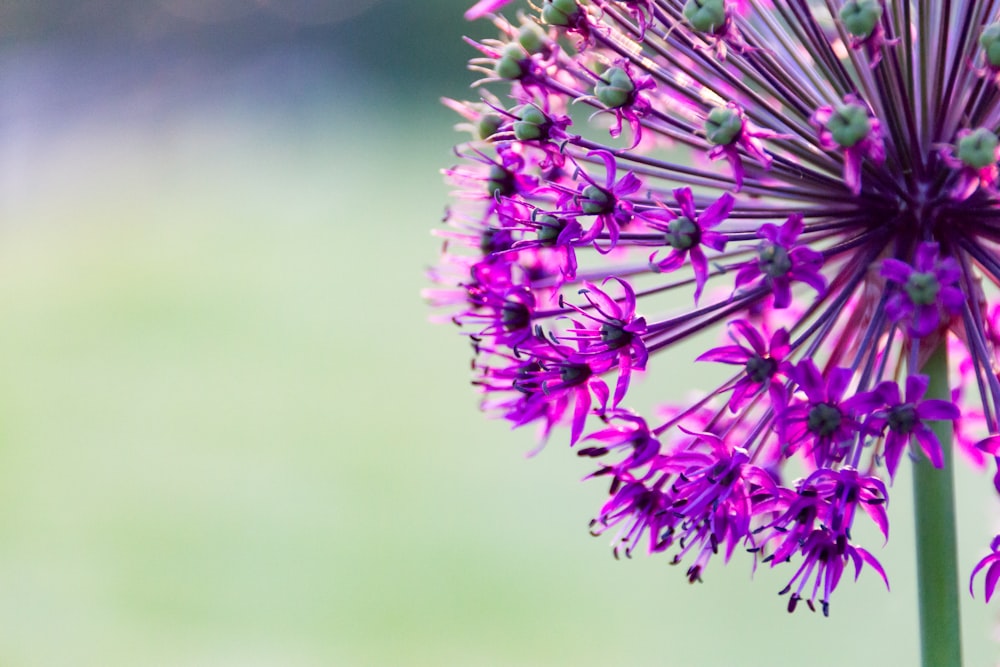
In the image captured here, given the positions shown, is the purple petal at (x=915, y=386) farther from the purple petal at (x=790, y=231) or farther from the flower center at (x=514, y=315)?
the flower center at (x=514, y=315)

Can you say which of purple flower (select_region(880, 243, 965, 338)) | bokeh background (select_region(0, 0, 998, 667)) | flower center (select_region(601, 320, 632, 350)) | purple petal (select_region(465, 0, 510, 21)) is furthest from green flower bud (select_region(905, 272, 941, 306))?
bokeh background (select_region(0, 0, 998, 667))

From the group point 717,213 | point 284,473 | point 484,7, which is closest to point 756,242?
point 717,213

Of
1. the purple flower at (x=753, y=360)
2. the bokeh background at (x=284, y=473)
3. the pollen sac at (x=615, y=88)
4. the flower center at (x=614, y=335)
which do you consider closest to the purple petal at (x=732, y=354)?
the purple flower at (x=753, y=360)

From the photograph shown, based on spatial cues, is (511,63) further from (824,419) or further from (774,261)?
(824,419)

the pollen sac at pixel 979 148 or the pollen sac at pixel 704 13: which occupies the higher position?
the pollen sac at pixel 704 13

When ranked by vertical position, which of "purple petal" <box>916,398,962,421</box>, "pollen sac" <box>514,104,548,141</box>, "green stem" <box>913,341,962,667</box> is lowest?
"green stem" <box>913,341,962,667</box>

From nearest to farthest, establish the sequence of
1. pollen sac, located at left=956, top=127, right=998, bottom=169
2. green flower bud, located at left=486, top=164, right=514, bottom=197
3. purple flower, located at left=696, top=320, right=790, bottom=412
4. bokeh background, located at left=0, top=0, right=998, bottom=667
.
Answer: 1. pollen sac, located at left=956, top=127, right=998, bottom=169
2. purple flower, located at left=696, top=320, right=790, bottom=412
3. green flower bud, located at left=486, top=164, right=514, bottom=197
4. bokeh background, located at left=0, top=0, right=998, bottom=667

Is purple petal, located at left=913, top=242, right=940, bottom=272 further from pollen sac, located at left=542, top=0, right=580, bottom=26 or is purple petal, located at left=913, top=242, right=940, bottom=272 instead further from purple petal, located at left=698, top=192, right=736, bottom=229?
pollen sac, located at left=542, top=0, right=580, bottom=26
